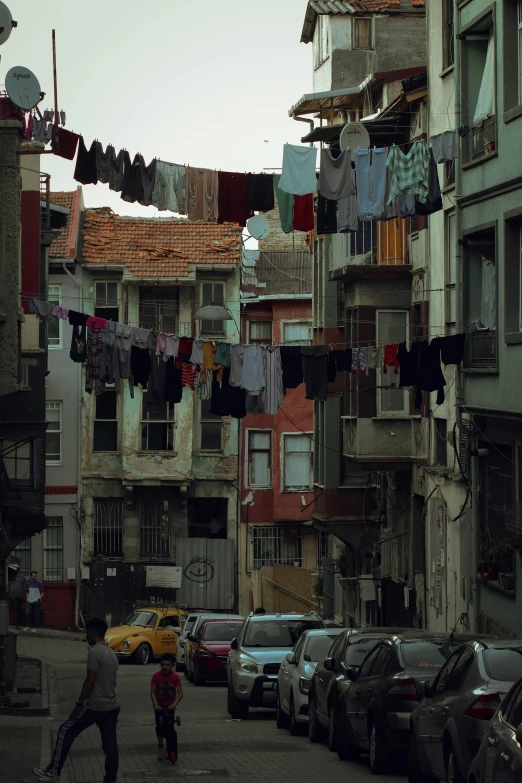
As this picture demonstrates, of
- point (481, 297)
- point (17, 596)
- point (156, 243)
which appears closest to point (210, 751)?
point (481, 297)

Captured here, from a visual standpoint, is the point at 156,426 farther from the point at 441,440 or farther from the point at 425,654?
the point at 425,654

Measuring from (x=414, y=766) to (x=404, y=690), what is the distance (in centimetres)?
114

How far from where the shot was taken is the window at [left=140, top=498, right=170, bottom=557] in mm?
48062

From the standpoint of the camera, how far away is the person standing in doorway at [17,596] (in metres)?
45.6

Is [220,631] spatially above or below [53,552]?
below

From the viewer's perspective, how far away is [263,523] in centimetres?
4856

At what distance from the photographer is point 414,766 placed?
45.2ft

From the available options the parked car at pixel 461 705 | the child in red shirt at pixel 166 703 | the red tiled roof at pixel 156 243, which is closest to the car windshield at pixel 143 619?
the red tiled roof at pixel 156 243

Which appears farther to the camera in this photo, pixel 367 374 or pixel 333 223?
pixel 367 374

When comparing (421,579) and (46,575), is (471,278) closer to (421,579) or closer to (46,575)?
(421,579)

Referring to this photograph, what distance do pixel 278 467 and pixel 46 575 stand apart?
887 cm

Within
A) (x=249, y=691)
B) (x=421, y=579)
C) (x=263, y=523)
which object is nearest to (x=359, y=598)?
(x=421, y=579)

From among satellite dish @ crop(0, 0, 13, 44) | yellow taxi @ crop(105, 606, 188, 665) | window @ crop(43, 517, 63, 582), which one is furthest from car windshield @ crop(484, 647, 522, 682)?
window @ crop(43, 517, 63, 582)

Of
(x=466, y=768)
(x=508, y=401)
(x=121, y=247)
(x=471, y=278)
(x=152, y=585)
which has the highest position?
(x=121, y=247)
